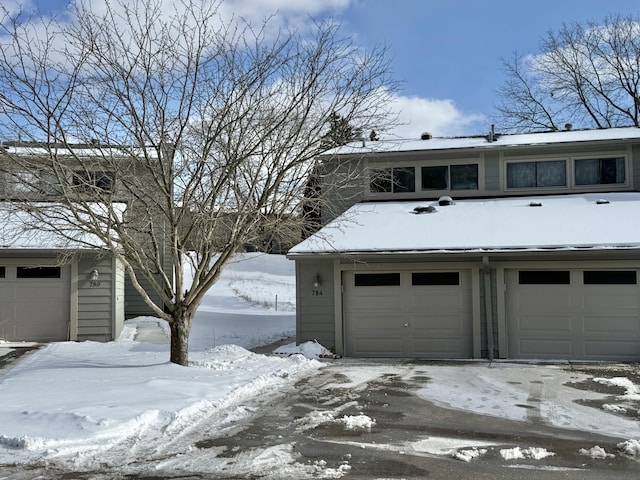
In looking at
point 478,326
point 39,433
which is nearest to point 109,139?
point 39,433

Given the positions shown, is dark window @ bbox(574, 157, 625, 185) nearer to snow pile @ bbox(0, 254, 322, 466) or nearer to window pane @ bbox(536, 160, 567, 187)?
window pane @ bbox(536, 160, 567, 187)

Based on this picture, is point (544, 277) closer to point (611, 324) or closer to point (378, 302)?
point (611, 324)

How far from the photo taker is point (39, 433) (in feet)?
19.9

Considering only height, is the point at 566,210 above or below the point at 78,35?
below

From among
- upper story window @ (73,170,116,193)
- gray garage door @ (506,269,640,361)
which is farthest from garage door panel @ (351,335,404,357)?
upper story window @ (73,170,116,193)

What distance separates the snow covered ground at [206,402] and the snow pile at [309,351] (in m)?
0.04

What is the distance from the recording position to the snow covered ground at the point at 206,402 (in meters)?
5.63

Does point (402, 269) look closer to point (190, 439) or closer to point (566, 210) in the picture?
point (566, 210)

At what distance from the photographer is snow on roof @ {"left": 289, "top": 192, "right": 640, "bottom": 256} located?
12.2 metres

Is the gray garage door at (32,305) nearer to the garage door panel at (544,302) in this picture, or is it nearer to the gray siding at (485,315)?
the gray siding at (485,315)

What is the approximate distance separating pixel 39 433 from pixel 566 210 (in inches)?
476

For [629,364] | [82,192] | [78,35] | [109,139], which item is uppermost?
[78,35]

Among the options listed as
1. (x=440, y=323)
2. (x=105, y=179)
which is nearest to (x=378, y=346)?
(x=440, y=323)

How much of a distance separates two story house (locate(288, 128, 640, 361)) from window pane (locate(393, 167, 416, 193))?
1.53 m
